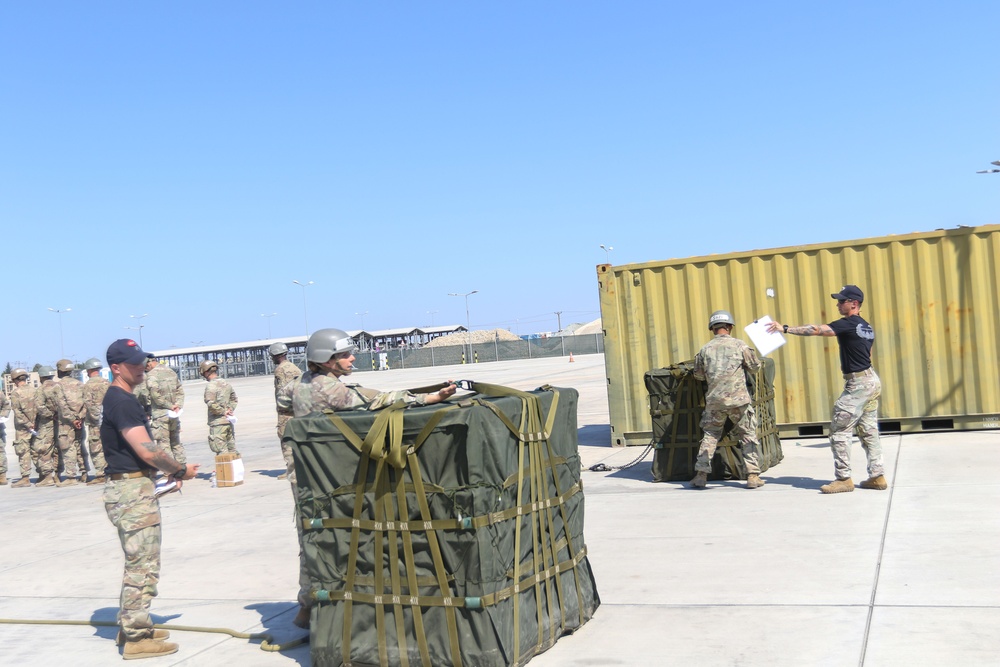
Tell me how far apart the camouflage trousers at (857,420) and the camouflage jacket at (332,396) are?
16.4ft

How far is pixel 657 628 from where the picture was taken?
5.32 m

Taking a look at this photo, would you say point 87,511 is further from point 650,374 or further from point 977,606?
point 977,606

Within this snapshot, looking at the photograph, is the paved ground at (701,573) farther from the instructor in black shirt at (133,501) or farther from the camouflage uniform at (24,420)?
the camouflage uniform at (24,420)

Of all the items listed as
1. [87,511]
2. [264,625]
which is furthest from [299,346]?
[264,625]

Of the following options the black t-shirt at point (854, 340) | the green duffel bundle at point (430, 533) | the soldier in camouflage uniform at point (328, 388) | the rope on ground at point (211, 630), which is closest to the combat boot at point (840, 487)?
the black t-shirt at point (854, 340)

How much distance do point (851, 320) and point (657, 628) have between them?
4528 mm

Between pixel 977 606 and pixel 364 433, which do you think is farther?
pixel 977 606

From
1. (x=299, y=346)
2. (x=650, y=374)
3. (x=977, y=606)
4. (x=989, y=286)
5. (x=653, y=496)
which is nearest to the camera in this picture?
(x=977, y=606)

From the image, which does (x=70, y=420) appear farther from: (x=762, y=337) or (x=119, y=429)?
(x=762, y=337)

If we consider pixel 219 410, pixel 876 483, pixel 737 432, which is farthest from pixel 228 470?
pixel 876 483

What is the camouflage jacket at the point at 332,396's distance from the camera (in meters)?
5.29

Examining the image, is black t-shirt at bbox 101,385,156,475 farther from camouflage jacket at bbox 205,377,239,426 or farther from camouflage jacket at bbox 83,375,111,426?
camouflage jacket at bbox 83,375,111,426

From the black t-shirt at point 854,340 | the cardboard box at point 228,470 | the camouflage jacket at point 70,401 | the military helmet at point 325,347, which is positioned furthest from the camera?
the camouflage jacket at point 70,401

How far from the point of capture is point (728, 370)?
948cm
